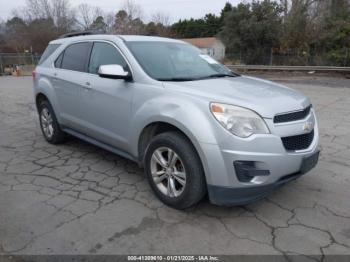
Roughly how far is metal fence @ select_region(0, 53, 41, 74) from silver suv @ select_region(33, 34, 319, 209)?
83.2 ft

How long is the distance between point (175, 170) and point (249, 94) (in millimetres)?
1037

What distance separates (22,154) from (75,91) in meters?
1.44

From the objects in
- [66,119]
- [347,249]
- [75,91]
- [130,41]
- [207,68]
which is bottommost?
[347,249]

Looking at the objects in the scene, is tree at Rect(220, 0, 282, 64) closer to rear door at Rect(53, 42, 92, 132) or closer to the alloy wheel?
rear door at Rect(53, 42, 92, 132)

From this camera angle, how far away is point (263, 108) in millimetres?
2969

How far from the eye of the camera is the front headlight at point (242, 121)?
290cm

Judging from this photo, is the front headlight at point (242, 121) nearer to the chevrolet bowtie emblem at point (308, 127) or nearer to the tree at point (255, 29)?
the chevrolet bowtie emblem at point (308, 127)

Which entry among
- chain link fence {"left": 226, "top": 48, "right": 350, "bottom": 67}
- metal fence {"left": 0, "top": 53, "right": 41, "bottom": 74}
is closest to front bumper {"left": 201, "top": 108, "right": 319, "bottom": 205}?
chain link fence {"left": 226, "top": 48, "right": 350, "bottom": 67}

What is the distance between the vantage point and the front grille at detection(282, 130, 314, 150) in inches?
119

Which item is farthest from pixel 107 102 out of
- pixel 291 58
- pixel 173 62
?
pixel 291 58

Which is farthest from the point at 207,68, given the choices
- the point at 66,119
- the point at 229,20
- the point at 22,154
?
the point at 229,20

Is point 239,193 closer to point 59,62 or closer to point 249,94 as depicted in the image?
point 249,94

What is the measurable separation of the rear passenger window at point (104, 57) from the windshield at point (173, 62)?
0.61ft

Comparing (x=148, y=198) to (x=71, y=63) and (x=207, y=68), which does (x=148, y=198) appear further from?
(x=71, y=63)
